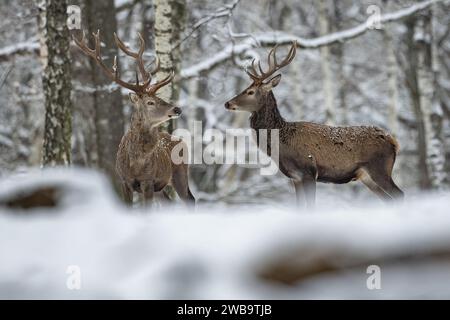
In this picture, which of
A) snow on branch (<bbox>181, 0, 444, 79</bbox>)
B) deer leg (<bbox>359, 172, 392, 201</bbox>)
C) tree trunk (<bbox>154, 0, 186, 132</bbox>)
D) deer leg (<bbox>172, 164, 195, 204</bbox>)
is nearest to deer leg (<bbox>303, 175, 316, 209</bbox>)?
deer leg (<bbox>359, 172, 392, 201</bbox>)

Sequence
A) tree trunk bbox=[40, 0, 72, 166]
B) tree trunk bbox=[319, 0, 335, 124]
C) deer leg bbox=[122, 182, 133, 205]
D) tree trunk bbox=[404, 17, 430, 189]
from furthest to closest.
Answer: tree trunk bbox=[319, 0, 335, 124] < tree trunk bbox=[404, 17, 430, 189] < tree trunk bbox=[40, 0, 72, 166] < deer leg bbox=[122, 182, 133, 205]

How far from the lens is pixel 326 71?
15461 millimetres

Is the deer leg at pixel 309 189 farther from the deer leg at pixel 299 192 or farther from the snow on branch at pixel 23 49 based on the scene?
the snow on branch at pixel 23 49

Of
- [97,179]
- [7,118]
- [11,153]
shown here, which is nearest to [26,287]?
[97,179]

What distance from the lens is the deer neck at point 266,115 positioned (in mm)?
7258

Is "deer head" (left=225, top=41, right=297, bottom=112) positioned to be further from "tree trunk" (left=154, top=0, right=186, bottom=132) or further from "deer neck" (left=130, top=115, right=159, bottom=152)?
"tree trunk" (left=154, top=0, right=186, bottom=132)

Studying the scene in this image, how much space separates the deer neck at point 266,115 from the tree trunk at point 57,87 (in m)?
2.29

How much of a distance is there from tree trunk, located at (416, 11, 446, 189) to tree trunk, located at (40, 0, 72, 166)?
7.47m

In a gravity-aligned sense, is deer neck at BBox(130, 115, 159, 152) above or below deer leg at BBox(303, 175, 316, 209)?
above

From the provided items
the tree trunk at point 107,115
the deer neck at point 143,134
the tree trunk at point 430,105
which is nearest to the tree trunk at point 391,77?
the tree trunk at point 430,105

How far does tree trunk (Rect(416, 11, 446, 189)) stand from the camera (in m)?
13.4
